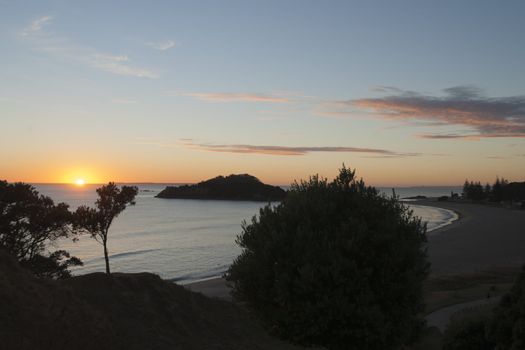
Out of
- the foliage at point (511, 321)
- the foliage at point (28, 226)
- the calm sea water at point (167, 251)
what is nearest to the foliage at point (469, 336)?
the foliage at point (511, 321)

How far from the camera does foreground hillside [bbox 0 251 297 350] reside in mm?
10438

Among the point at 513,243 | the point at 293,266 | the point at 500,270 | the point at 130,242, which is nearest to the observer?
the point at 293,266

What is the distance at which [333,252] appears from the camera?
40.2ft

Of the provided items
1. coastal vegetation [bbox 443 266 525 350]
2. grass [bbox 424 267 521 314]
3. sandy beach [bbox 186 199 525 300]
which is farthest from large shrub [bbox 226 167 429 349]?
sandy beach [bbox 186 199 525 300]

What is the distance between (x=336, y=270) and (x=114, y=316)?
221 inches

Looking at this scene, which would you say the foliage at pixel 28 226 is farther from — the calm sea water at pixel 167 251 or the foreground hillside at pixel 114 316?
the calm sea water at pixel 167 251

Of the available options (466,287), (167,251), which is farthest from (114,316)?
(167,251)

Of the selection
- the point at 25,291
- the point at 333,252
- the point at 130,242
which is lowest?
the point at 130,242

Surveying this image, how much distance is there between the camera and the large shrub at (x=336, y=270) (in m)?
12.2

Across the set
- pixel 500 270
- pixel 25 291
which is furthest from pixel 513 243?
pixel 25 291

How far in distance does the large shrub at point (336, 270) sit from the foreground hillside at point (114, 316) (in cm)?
168

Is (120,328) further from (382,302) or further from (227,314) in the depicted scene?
(382,302)

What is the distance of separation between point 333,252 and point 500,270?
114 ft

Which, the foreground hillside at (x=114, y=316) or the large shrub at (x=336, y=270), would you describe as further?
the large shrub at (x=336, y=270)
